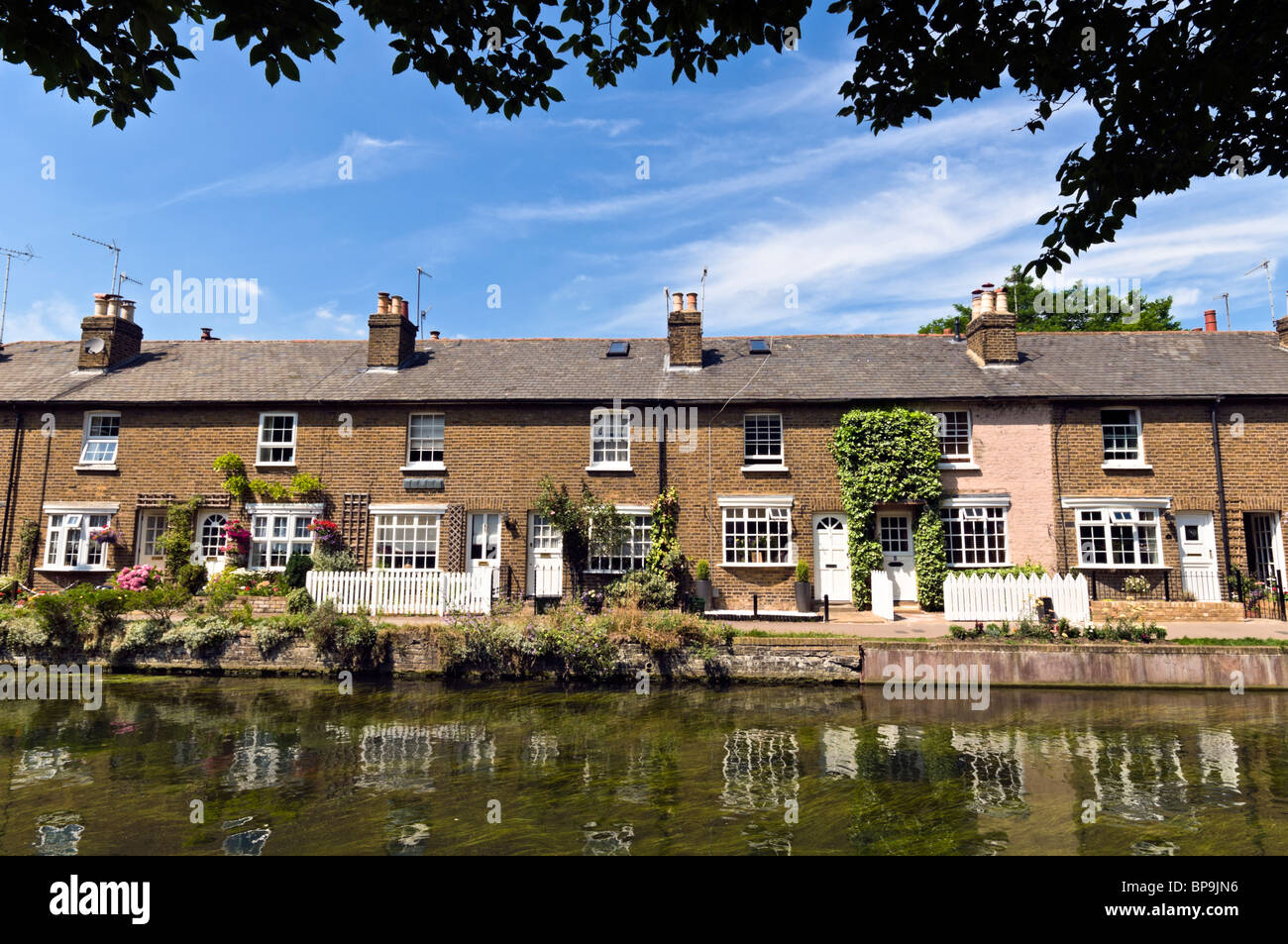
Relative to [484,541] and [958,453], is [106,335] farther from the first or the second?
[958,453]

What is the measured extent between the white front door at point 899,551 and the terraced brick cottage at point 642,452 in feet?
0.20

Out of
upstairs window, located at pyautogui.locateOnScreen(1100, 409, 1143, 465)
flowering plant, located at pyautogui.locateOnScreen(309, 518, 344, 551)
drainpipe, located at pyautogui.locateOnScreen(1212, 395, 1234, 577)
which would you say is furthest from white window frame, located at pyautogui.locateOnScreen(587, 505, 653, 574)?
drainpipe, located at pyautogui.locateOnScreen(1212, 395, 1234, 577)

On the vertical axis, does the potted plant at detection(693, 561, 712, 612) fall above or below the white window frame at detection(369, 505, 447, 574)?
below

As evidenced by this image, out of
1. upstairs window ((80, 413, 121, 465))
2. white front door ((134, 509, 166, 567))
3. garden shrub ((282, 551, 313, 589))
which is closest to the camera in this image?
garden shrub ((282, 551, 313, 589))

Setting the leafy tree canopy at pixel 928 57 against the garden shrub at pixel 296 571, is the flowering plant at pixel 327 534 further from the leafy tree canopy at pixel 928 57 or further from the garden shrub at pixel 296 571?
the leafy tree canopy at pixel 928 57

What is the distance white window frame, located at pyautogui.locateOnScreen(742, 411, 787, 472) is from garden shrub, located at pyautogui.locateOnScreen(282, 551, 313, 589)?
11642 mm

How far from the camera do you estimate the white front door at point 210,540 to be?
59.9ft

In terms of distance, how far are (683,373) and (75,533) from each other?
59.4ft

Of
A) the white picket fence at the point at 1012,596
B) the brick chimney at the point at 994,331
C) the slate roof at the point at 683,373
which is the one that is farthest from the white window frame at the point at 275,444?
the brick chimney at the point at 994,331

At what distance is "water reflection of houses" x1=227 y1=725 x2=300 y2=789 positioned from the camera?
7.82 m

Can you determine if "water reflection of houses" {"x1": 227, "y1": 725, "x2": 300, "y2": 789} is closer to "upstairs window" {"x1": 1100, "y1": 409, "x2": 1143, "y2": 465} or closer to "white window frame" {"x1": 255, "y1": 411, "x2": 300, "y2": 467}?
"white window frame" {"x1": 255, "y1": 411, "x2": 300, "y2": 467}

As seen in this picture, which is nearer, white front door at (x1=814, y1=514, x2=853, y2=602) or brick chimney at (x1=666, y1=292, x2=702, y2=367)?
white front door at (x1=814, y1=514, x2=853, y2=602)
